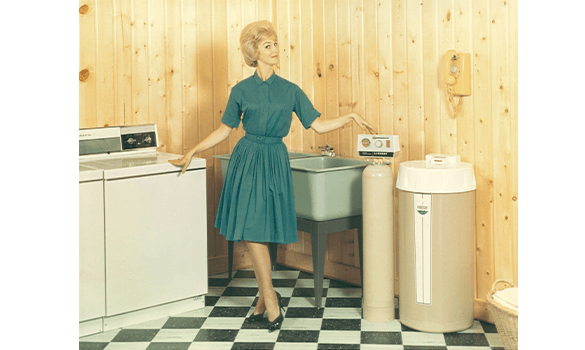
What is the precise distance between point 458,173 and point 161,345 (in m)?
1.64

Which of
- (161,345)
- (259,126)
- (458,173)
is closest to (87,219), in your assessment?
(161,345)

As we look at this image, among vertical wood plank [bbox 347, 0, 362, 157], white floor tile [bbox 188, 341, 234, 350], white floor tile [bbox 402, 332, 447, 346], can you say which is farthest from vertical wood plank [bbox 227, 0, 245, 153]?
white floor tile [bbox 402, 332, 447, 346]

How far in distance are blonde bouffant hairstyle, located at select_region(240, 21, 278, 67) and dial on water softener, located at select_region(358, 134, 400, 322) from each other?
84 centimetres

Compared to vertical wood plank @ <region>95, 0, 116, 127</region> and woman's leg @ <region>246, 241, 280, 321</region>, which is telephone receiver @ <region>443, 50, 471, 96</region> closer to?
woman's leg @ <region>246, 241, 280, 321</region>

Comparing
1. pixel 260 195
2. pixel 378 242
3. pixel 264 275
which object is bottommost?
pixel 264 275

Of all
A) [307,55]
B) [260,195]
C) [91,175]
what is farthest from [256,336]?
[307,55]

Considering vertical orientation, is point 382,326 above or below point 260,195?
below

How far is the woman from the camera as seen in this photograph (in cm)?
300

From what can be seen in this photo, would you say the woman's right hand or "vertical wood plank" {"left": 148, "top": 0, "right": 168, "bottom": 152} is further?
"vertical wood plank" {"left": 148, "top": 0, "right": 168, "bottom": 152}

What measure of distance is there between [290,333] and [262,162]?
873 millimetres

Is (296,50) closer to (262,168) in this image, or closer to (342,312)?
(262,168)

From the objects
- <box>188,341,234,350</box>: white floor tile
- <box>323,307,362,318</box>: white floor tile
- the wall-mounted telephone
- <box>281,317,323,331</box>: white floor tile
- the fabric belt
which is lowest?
<box>188,341,234,350</box>: white floor tile

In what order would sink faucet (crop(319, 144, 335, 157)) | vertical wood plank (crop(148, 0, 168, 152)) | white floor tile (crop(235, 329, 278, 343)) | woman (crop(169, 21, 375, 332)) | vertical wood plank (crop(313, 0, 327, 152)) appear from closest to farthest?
white floor tile (crop(235, 329, 278, 343)) → woman (crop(169, 21, 375, 332)) → vertical wood plank (crop(148, 0, 168, 152)) → sink faucet (crop(319, 144, 335, 157)) → vertical wood plank (crop(313, 0, 327, 152))

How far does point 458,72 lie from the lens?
303 centimetres
